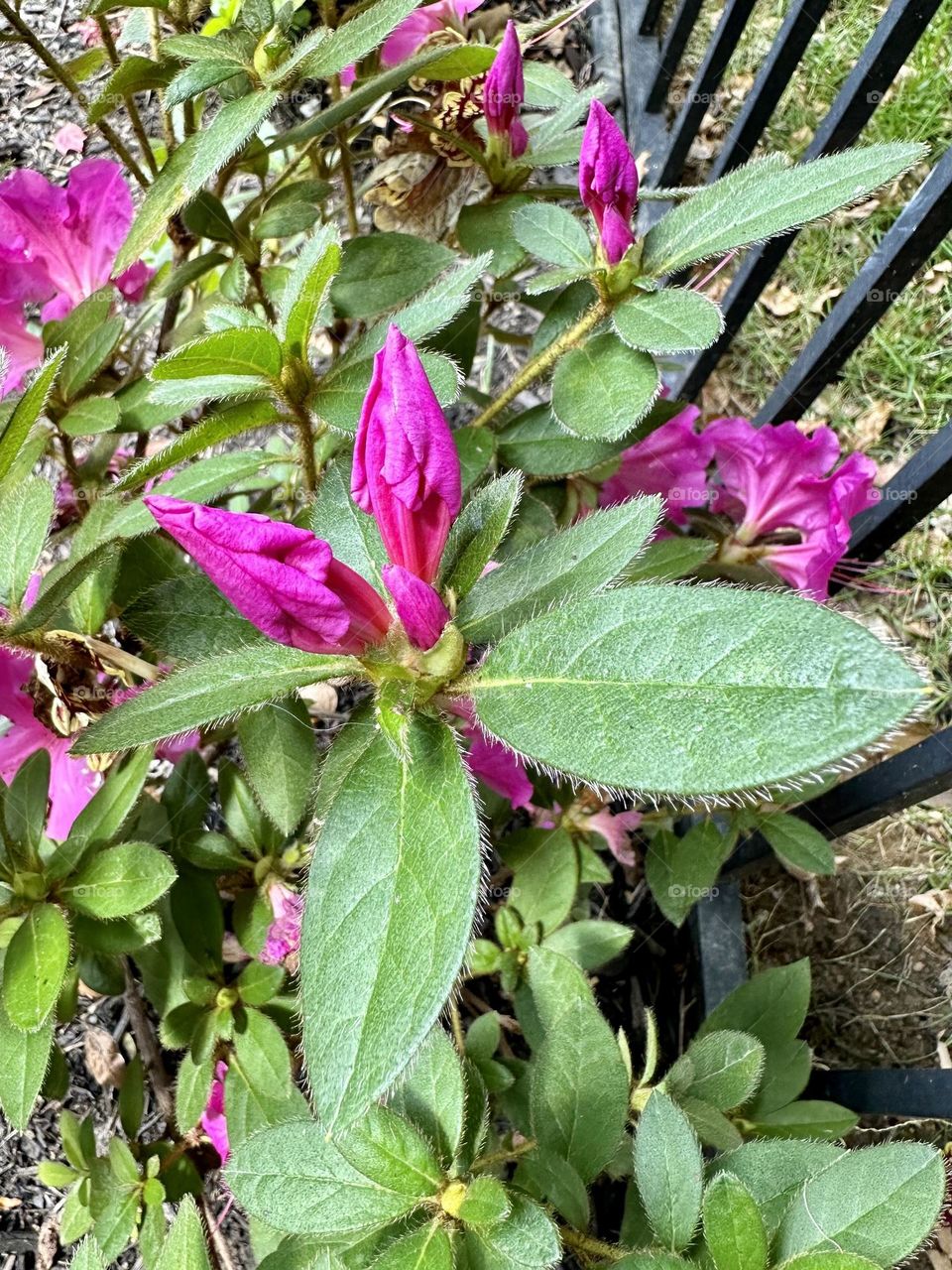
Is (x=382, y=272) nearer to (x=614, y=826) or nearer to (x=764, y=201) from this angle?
(x=764, y=201)

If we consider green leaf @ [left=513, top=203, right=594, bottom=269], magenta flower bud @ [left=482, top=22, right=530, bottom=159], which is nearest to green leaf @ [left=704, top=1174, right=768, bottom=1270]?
green leaf @ [left=513, top=203, right=594, bottom=269]

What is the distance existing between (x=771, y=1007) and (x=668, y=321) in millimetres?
823

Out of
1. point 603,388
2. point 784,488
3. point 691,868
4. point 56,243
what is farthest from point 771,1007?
point 56,243

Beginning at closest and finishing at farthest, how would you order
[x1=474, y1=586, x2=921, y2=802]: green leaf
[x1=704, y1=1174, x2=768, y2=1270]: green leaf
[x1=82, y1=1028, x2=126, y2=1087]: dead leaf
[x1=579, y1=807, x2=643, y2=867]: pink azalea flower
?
[x1=474, y1=586, x2=921, y2=802]: green leaf
[x1=704, y1=1174, x2=768, y2=1270]: green leaf
[x1=579, y1=807, x2=643, y2=867]: pink azalea flower
[x1=82, y1=1028, x2=126, y2=1087]: dead leaf

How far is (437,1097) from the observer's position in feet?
2.81

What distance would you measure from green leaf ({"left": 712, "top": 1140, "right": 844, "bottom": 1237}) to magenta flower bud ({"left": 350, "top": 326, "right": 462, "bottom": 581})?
57 cm

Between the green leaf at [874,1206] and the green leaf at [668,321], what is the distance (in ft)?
2.11

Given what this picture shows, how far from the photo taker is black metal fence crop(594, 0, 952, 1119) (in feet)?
3.86

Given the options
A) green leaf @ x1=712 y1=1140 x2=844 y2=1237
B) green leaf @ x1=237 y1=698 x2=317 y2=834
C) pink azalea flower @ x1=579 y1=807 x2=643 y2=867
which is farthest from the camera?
pink azalea flower @ x1=579 y1=807 x2=643 y2=867

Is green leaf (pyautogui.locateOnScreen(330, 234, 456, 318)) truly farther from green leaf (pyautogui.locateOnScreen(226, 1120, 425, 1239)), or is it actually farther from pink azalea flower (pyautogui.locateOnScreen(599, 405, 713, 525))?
green leaf (pyautogui.locateOnScreen(226, 1120, 425, 1239))

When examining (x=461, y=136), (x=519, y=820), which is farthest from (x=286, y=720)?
(x=519, y=820)

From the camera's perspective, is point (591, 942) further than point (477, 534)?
Yes

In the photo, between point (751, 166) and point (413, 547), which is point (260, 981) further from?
point (751, 166)

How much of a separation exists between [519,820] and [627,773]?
1.32 meters
